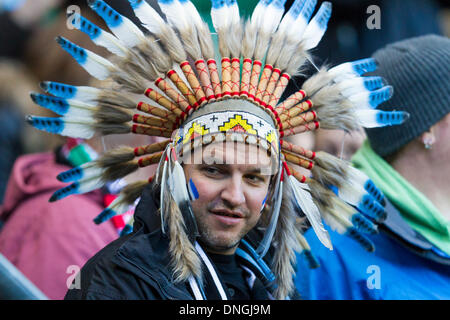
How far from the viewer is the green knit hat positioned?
2.63 meters

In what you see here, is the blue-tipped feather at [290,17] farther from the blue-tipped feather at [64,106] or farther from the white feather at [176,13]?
the blue-tipped feather at [64,106]

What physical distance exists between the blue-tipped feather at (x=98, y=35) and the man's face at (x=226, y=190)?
1.75 ft

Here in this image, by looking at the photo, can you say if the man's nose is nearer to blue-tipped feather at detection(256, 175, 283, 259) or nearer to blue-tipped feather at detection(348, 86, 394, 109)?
blue-tipped feather at detection(256, 175, 283, 259)

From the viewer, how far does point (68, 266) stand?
2.45 metres

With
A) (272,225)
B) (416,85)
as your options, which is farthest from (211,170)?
(416,85)

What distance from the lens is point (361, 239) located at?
2.39 metres

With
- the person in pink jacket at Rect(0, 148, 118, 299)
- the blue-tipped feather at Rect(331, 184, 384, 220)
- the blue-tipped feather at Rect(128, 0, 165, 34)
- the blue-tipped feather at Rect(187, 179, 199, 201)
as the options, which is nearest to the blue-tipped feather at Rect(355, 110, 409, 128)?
the blue-tipped feather at Rect(331, 184, 384, 220)

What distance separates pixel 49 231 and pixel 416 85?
6.07ft

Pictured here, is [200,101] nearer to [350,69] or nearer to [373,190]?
[350,69]

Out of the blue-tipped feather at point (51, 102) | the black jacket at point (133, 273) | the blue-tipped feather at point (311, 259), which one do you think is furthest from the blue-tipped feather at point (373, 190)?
the blue-tipped feather at point (51, 102)

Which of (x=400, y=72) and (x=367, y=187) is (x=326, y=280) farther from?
(x=400, y=72)

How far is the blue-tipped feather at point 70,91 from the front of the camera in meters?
2.10
